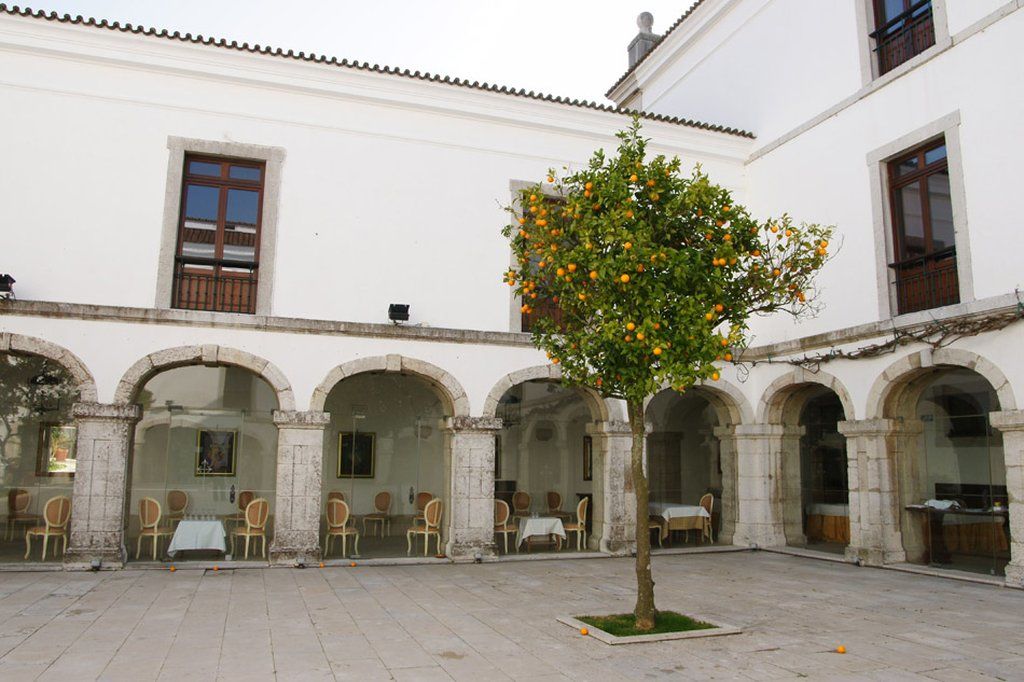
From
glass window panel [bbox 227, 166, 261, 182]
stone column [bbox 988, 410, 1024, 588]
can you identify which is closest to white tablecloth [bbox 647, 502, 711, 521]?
stone column [bbox 988, 410, 1024, 588]

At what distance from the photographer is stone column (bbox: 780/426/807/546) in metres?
12.1

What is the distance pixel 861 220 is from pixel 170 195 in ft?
29.0

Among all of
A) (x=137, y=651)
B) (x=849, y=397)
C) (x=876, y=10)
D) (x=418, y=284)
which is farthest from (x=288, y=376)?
(x=876, y=10)

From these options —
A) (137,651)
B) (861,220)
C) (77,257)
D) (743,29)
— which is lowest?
(137,651)

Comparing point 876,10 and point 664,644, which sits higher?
point 876,10

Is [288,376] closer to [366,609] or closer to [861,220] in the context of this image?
[366,609]

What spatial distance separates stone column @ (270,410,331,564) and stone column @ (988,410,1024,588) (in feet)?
25.2

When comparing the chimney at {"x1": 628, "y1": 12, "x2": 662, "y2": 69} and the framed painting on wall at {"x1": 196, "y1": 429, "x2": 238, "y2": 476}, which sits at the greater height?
the chimney at {"x1": 628, "y1": 12, "x2": 662, "y2": 69}

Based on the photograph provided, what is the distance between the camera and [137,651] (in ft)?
18.5

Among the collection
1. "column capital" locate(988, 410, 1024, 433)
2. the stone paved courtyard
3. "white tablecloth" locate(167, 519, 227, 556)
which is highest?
"column capital" locate(988, 410, 1024, 433)

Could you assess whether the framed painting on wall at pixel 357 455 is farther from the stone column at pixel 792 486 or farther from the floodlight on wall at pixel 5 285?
the stone column at pixel 792 486

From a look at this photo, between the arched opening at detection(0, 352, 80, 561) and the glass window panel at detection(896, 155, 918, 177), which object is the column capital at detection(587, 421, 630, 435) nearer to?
the glass window panel at detection(896, 155, 918, 177)

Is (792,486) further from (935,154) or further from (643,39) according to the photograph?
(643,39)

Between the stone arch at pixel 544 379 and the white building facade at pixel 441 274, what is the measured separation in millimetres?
41
